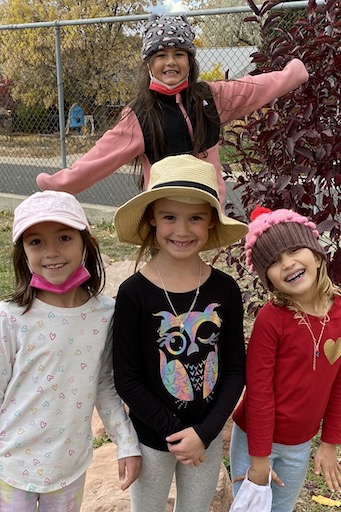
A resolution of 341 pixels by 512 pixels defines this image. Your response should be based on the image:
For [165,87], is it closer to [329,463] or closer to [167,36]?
[167,36]

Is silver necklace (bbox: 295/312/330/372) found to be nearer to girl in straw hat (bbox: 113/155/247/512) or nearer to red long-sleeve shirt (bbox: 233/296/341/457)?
red long-sleeve shirt (bbox: 233/296/341/457)

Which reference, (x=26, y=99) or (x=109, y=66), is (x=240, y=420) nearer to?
(x=109, y=66)

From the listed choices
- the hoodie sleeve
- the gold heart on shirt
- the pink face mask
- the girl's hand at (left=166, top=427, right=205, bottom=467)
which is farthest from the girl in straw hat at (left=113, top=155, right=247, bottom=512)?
the hoodie sleeve

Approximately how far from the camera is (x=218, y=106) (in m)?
2.42

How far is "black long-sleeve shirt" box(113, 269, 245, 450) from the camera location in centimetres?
176

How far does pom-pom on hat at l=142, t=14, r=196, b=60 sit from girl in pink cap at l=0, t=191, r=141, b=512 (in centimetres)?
83

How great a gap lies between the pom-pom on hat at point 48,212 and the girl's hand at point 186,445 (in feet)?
2.20

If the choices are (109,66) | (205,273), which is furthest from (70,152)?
(205,273)

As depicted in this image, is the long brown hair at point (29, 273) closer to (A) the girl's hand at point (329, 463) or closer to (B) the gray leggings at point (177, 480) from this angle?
(B) the gray leggings at point (177, 480)

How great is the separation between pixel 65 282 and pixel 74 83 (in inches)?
398

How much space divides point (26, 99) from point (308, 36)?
12.8m

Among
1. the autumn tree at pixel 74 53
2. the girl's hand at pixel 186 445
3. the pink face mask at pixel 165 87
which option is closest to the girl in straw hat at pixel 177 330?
the girl's hand at pixel 186 445

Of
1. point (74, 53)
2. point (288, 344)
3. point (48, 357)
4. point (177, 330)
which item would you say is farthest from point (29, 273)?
point (74, 53)

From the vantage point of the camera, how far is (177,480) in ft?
6.48
